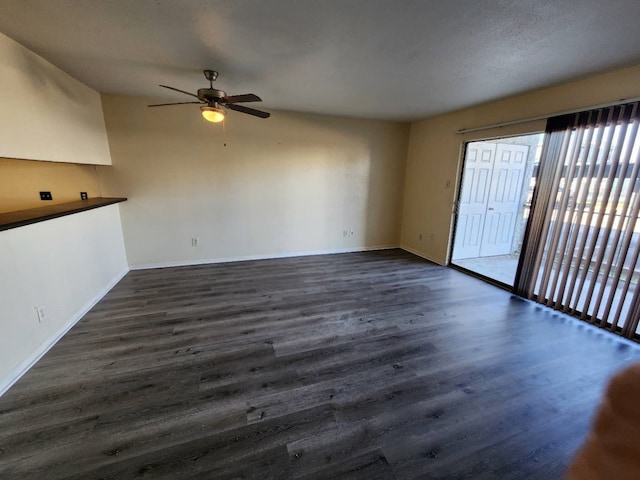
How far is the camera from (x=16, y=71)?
2197 mm

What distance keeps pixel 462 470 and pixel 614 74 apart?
3.47 metres

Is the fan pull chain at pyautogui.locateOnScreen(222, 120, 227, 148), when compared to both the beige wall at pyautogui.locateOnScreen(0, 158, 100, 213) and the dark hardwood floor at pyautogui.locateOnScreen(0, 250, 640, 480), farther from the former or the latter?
the dark hardwood floor at pyautogui.locateOnScreen(0, 250, 640, 480)

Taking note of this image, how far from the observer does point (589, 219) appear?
2721mm

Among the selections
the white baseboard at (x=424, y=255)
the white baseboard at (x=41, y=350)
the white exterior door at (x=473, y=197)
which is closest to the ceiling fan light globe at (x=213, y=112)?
the white baseboard at (x=41, y=350)

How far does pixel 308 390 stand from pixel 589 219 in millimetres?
3138

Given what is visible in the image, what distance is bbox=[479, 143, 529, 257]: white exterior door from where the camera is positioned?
4.58 m

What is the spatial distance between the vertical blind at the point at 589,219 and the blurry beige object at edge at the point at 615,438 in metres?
2.94

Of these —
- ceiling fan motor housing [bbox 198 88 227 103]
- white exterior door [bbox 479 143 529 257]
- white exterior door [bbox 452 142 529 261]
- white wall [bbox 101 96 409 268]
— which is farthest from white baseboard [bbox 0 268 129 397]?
white exterior door [bbox 479 143 529 257]

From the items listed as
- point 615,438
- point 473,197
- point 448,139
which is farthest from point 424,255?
point 615,438

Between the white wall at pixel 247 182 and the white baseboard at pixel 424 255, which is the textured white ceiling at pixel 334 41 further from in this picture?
the white baseboard at pixel 424 255

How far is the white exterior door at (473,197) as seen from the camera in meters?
4.32

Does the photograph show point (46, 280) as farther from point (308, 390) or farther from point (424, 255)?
point (424, 255)

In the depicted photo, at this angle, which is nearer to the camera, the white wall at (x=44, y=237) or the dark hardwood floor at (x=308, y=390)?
the dark hardwood floor at (x=308, y=390)

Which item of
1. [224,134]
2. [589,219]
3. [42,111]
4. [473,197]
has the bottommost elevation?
[589,219]
